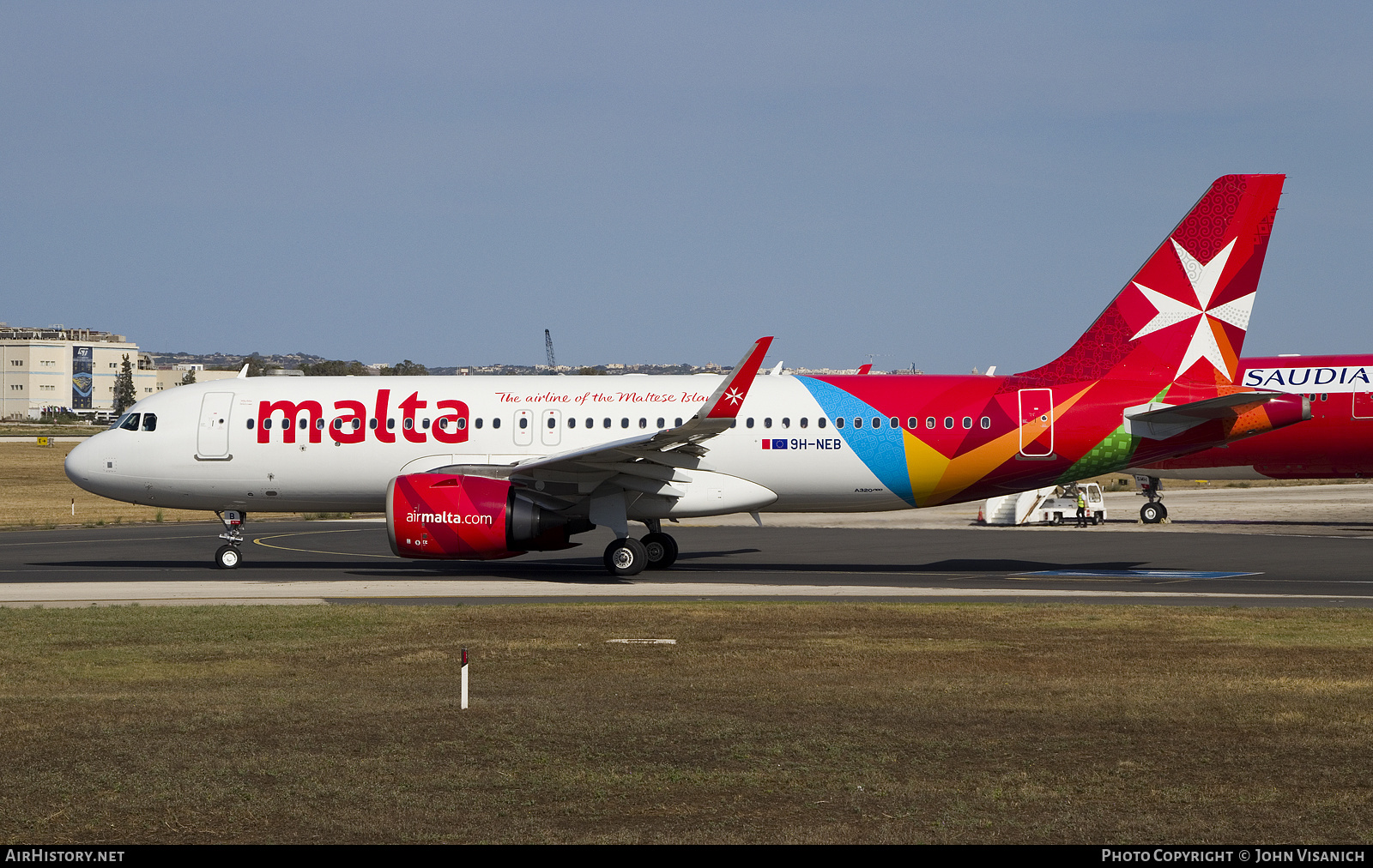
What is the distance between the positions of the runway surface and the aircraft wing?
216cm

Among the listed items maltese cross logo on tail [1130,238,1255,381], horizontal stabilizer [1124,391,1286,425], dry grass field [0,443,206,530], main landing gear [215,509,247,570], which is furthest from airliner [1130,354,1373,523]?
dry grass field [0,443,206,530]

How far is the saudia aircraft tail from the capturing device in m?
28.0

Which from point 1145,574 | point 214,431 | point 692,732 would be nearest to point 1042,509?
point 1145,574

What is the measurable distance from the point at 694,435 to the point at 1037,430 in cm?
736

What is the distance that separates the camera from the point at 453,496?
26.6m

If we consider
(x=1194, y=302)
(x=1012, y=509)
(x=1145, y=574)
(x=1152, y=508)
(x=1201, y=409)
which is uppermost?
(x=1194, y=302)

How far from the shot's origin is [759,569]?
99.2ft

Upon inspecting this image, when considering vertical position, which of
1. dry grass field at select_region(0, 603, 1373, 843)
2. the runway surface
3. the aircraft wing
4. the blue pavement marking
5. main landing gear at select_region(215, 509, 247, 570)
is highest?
the aircraft wing

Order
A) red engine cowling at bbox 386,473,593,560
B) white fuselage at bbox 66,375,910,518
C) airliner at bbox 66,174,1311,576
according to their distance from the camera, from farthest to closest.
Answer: white fuselage at bbox 66,375,910,518, airliner at bbox 66,174,1311,576, red engine cowling at bbox 386,473,593,560

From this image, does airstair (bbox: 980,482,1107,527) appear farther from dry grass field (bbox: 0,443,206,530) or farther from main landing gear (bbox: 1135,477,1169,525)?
dry grass field (bbox: 0,443,206,530)

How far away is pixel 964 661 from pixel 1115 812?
6738mm

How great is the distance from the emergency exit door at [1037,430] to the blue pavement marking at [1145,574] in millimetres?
2769

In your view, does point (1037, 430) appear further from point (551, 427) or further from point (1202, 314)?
point (551, 427)

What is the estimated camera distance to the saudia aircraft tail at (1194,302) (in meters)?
28.0
